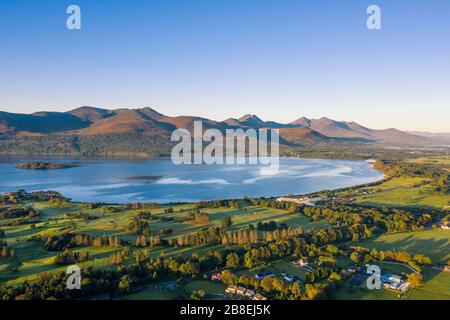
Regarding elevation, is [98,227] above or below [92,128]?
below

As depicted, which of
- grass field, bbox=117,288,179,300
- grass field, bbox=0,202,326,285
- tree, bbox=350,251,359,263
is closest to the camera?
grass field, bbox=117,288,179,300

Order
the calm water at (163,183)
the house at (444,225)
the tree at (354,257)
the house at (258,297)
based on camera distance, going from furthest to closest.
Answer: the calm water at (163,183) < the house at (444,225) < the tree at (354,257) < the house at (258,297)

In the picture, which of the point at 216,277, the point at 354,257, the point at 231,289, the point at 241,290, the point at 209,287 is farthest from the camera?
the point at 354,257

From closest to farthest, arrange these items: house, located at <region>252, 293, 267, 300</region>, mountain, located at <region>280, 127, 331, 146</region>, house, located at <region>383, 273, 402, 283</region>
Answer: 1. house, located at <region>252, 293, 267, 300</region>
2. house, located at <region>383, 273, 402, 283</region>
3. mountain, located at <region>280, 127, 331, 146</region>

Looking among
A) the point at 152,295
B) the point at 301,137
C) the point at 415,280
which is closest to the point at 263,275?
the point at 152,295

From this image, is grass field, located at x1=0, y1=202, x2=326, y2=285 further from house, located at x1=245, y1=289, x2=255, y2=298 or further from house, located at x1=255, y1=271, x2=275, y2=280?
house, located at x1=245, y1=289, x2=255, y2=298

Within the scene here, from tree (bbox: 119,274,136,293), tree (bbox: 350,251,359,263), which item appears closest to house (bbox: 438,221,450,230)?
tree (bbox: 350,251,359,263)

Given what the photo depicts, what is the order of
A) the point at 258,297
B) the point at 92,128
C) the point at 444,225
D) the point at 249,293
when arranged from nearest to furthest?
1. the point at 258,297
2. the point at 249,293
3. the point at 444,225
4. the point at 92,128

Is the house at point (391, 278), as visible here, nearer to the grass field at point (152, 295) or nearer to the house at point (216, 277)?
the house at point (216, 277)

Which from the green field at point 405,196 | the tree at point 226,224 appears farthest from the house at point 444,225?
the tree at point 226,224

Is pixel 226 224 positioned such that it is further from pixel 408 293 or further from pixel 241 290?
pixel 408 293
